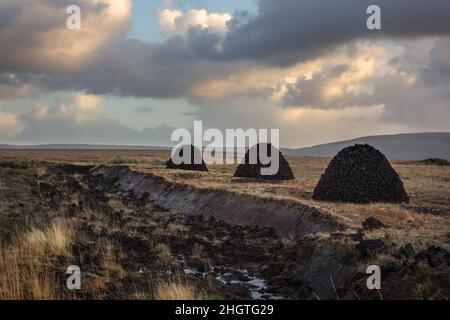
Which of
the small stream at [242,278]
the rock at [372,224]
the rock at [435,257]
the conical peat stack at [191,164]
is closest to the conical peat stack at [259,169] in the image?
the conical peat stack at [191,164]

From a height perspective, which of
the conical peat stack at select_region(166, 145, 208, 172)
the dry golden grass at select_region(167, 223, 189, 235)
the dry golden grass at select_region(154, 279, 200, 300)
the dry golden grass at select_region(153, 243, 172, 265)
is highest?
the conical peat stack at select_region(166, 145, 208, 172)

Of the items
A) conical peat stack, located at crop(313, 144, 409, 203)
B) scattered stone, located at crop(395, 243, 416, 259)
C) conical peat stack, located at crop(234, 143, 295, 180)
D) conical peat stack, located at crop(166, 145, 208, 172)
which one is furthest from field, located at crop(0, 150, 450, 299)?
conical peat stack, located at crop(166, 145, 208, 172)

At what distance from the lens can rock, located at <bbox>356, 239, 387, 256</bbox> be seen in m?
11.8

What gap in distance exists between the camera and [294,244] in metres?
15.4

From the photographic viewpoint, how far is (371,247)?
12.0 meters

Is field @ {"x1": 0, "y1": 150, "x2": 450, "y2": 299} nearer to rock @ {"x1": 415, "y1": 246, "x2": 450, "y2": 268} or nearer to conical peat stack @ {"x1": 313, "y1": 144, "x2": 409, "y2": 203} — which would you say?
rock @ {"x1": 415, "y1": 246, "x2": 450, "y2": 268}

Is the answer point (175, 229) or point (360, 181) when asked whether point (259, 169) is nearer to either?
point (360, 181)

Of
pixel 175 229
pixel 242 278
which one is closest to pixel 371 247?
pixel 242 278

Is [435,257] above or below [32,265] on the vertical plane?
above

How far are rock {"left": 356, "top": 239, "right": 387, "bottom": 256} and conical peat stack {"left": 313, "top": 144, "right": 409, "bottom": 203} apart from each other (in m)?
9.73

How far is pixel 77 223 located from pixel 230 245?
6269 millimetres

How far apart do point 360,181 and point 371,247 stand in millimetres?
10347

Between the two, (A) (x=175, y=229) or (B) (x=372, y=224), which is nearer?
(B) (x=372, y=224)
